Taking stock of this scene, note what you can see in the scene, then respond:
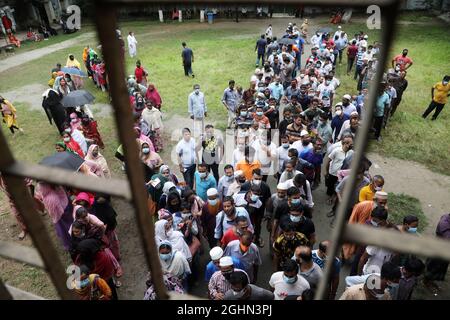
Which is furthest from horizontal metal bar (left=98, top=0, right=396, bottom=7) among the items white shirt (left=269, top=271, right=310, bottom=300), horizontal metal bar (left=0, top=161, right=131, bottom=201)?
white shirt (left=269, top=271, right=310, bottom=300)

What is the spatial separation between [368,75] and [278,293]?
9710 millimetres

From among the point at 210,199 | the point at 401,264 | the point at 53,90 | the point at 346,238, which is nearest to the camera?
the point at 346,238

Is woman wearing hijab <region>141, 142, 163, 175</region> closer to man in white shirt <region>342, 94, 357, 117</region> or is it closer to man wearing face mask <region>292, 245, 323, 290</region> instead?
man wearing face mask <region>292, 245, 323, 290</region>

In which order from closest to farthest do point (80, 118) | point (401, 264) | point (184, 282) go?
point (401, 264) → point (184, 282) → point (80, 118)

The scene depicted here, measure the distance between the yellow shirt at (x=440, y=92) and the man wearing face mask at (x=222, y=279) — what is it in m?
9.37

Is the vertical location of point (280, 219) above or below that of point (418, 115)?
above

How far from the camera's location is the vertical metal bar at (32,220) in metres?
1.60

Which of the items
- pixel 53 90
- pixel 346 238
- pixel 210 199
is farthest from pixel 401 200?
pixel 53 90

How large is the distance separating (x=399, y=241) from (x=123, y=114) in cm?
111

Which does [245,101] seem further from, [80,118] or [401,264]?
[401,264]

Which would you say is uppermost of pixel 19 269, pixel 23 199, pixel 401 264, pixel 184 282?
pixel 23 199

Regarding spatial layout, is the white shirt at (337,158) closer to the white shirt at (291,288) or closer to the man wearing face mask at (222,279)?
the white shirt at (291,288)

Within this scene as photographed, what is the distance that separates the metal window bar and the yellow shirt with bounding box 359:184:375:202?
4.29m

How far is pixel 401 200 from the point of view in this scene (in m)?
7.25
